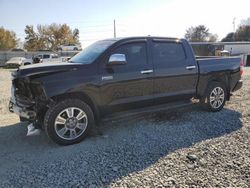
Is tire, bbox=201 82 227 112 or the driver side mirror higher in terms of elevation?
the driver side mirror

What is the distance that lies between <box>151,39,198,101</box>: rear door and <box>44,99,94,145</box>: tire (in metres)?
1.61

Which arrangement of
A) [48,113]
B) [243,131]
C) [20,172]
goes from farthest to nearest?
[243,131] < [48,113] < [20,172]

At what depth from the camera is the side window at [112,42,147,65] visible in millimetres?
4875

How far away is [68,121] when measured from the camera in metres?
4.34

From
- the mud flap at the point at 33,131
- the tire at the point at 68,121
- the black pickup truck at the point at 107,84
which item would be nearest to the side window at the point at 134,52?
the black pickup truck at the point at 107,84

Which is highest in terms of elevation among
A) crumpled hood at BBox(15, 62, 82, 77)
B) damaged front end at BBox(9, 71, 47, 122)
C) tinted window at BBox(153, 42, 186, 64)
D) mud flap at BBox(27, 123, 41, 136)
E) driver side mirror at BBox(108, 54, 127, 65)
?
tinted window at BBox(153, 42, 186, 64)

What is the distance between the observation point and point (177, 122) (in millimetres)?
5461

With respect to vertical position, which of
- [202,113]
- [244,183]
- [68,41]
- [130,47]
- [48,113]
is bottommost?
[244,183]

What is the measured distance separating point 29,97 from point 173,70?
9.63ft

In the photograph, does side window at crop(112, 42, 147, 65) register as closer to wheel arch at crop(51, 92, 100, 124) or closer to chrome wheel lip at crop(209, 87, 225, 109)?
wheel arch at crop(51, 92, 100, 124)

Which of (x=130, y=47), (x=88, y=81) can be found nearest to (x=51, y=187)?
(x=88, y=81)

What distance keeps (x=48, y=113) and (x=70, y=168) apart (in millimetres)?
1046

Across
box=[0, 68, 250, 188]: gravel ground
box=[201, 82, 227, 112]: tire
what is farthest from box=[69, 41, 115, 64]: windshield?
box=[201, 82, 227, 112]: tire

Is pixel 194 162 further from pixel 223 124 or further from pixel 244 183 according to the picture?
pixel 223 124
